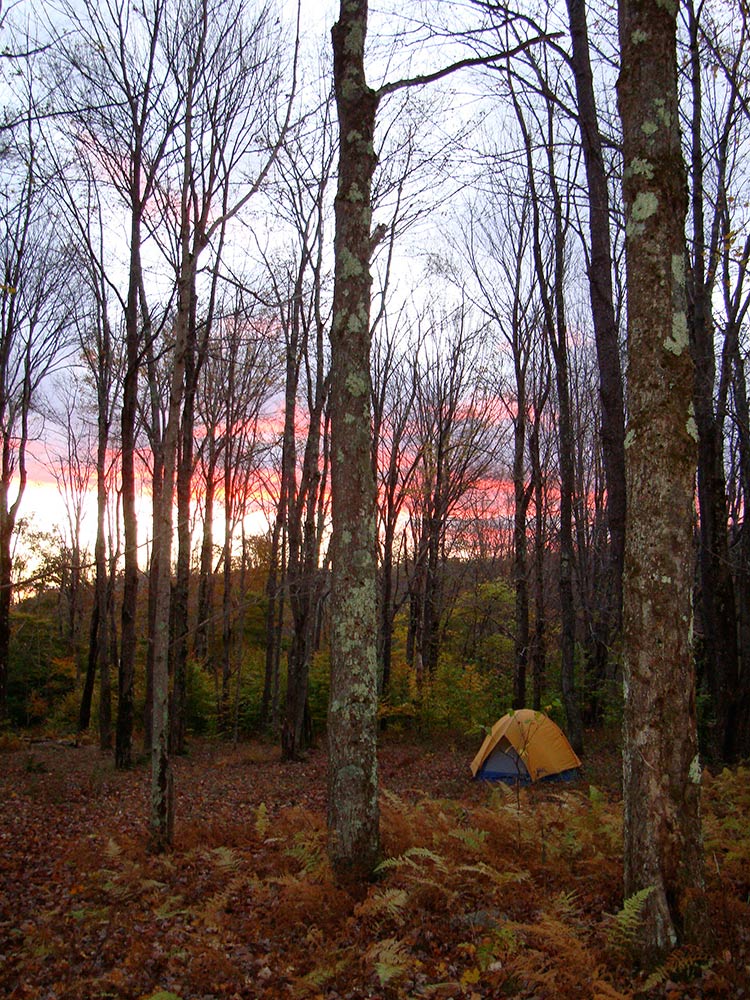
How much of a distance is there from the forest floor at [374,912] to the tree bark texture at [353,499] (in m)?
0.45

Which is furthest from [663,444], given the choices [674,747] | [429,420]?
[429,420]

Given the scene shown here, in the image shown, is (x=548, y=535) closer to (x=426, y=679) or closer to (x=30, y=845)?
(x=426, y=679)

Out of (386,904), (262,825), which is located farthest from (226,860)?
(386,904)

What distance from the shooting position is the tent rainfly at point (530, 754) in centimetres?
1159

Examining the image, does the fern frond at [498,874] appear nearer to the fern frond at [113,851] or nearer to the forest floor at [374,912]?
the forest floor at [374,912]

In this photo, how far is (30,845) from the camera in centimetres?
757

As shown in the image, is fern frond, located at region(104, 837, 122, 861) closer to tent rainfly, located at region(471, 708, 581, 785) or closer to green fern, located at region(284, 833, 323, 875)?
green fern, located at region(284, 833, 323, 875)

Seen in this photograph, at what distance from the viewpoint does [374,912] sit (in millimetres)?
4535

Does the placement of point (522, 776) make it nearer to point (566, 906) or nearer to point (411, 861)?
point (411, 861)

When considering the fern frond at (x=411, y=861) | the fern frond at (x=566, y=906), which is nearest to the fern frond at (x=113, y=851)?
the fern frond at (x=411, y=861)

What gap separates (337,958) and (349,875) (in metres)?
0.71

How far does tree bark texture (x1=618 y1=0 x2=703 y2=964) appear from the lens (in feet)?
11.2

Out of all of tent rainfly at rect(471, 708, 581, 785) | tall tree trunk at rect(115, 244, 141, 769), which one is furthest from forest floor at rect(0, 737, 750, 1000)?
tall tree trunk at rect(115, 244, 141, 769)

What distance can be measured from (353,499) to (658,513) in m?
2.47
